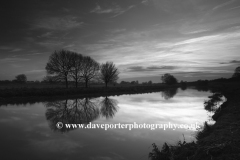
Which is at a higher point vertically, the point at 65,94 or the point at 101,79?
the point at 101,79

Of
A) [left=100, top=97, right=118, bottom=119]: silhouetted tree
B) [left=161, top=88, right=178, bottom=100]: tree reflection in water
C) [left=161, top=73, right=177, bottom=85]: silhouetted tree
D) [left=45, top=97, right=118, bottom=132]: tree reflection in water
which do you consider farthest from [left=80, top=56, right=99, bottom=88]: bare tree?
[left=161, top=73, right=177, bottom=85]: silhouetted tree

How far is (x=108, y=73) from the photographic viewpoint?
49.8 meters

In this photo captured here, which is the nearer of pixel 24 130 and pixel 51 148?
pixel 51 148

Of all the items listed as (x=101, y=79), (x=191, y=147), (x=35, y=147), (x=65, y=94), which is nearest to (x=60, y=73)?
(x=65, y=94)

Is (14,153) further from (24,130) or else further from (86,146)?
(24,130)

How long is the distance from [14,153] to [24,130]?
3138mm

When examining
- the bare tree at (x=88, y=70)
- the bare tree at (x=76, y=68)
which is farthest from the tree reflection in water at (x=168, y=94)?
the bare tree at (x=76, y=68)

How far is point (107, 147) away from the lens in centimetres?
585

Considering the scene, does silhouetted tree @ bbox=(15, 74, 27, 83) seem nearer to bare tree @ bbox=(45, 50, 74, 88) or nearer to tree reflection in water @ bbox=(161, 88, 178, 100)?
bare tree @ bbox=(45, 50, 74, 88)

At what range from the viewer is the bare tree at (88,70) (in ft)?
132

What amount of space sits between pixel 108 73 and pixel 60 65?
18.1m

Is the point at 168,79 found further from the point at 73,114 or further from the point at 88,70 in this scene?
the point at 73,114

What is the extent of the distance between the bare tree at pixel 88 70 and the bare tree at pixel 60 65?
453 centimetres

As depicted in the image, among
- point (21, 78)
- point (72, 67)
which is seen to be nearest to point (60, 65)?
point (72, 67)
